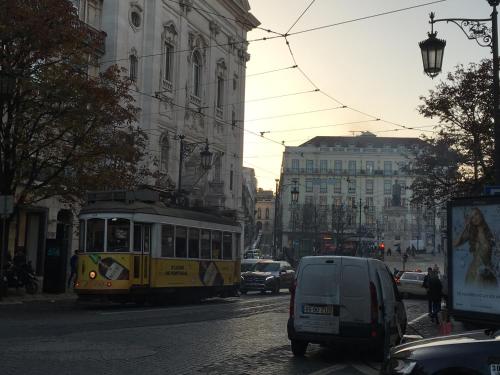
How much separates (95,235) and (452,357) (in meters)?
15.7

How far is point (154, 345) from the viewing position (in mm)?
11852

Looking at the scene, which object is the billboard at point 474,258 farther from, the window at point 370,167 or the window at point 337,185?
the window at point 370,167

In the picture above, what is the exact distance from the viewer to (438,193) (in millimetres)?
29594

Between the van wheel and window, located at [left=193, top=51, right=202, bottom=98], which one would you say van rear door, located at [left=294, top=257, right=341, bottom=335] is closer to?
the van wheel

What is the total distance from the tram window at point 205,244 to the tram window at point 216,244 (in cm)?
44

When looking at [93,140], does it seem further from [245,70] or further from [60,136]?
[245,70]

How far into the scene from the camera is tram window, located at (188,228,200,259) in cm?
2269

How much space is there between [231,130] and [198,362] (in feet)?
150

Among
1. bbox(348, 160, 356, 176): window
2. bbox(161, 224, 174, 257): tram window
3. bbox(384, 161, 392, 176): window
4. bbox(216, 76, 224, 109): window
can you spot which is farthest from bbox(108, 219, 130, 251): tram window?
bbox(384, 161, 392, 176): window

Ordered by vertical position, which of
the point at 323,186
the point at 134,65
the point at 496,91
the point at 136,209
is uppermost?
the point at 323,186

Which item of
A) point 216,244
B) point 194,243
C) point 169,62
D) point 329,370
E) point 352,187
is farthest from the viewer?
point 352,187

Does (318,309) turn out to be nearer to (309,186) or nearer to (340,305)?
(340,305)

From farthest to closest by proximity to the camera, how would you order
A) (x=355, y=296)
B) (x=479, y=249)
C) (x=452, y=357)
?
(x=479, y=249), (x=355, y=296), (x=452, y=357)

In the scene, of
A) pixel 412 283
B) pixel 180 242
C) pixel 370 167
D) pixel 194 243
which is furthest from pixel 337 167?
pixel 180 242
